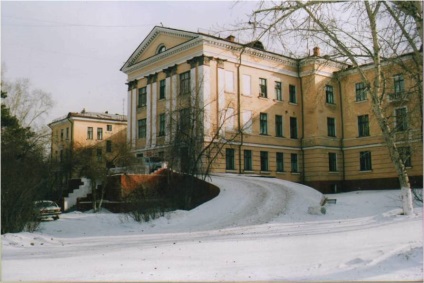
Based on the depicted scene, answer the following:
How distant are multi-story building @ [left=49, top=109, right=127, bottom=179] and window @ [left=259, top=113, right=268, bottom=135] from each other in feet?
33.1

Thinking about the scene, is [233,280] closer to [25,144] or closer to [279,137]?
[25,144]

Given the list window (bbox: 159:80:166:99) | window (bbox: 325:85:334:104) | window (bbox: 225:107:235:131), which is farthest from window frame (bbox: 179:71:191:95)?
window (bbox: 325:85:334:104)

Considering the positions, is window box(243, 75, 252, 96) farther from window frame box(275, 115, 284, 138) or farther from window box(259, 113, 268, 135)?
window frame box(275, 115, 284, 138)

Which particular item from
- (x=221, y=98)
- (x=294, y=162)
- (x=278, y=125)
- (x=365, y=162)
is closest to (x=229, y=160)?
(x=221, y=98)

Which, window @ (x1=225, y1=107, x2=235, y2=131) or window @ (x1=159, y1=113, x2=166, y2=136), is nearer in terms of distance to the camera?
window @ (x1=225, y1=107, x2=235, y2=131)

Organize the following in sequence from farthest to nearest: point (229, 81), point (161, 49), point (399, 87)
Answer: point (161, 49)
point (229, 81)
point (399, 87)

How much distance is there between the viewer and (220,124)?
2706 centimetres

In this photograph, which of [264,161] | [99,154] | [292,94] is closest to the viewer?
[264,161]

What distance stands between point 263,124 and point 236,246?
21.7m

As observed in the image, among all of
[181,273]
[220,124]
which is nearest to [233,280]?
[181,273]

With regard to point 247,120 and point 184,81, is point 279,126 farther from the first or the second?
point 184,81

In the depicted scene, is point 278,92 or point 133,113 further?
point 133,113

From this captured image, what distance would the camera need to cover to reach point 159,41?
31.6m

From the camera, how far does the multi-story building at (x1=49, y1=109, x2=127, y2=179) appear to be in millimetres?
29500
